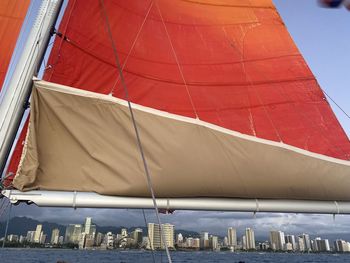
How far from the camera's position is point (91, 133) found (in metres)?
3.55

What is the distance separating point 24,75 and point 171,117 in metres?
1.54

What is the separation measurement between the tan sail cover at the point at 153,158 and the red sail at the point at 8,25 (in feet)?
1.52

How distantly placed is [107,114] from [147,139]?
0.49 meters

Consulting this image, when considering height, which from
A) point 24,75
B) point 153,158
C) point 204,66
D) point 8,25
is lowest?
point 153,158

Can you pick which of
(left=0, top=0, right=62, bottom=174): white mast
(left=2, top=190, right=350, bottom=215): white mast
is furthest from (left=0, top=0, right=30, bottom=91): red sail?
(left=2, top=190, right=350, bottom=215): white mast

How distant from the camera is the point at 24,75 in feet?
10.9

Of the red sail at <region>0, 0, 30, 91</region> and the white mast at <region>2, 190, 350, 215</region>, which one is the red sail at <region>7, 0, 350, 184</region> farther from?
the white mast at <region>2, 190, 350, 215</region>

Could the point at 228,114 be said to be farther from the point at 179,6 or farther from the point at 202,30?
the point at 179,6

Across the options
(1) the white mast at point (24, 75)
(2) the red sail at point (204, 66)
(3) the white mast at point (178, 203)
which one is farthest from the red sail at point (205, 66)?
(3) the white mast at point (178, 203)

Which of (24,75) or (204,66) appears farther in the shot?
(204,66)

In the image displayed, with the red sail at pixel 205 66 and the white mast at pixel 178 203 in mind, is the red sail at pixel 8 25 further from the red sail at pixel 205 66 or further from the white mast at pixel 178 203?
the white mast at pixel 178 203

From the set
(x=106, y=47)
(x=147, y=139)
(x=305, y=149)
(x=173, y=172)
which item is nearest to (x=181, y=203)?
(x=173, y=172)

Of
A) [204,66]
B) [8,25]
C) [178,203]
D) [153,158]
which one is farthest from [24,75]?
[204,66]

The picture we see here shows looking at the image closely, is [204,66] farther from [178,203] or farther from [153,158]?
[178,203]
